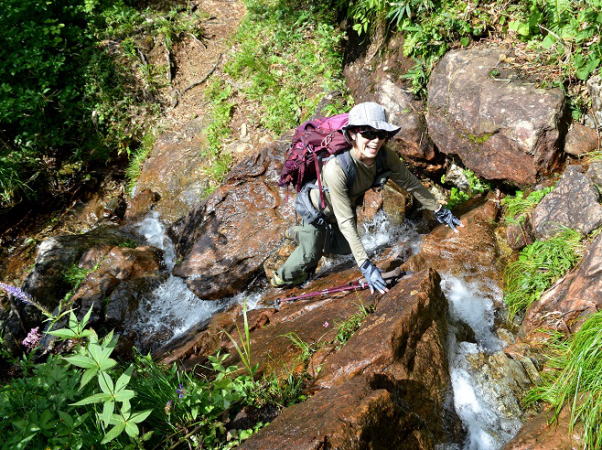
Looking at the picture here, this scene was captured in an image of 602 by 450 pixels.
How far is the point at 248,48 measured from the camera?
29.6 ft

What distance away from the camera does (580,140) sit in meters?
4.70

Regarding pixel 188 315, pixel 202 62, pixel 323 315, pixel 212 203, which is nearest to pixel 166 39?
pixel 202 62

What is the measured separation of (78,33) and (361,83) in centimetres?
680

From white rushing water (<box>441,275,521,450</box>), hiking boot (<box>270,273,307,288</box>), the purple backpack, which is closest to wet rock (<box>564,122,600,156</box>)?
white rushing water (<box>441,275,521,450</box>)

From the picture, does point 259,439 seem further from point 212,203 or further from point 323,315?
point 212,203

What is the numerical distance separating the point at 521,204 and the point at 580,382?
8.24 feet

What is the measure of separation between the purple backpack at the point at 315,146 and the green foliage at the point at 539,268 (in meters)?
2.09

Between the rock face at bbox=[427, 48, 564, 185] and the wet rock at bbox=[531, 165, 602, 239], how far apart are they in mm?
506

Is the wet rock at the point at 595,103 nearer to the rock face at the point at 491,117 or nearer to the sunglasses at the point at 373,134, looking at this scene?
the rock face at the point at 491,117

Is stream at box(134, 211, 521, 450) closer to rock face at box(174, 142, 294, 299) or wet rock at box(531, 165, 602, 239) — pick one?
rock face at box(174, 142, 294, 299)

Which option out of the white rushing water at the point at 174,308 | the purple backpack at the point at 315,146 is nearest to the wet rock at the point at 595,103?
the purple backpack at the point at 315,146

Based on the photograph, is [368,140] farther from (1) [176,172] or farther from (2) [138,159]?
(2) [138,159]

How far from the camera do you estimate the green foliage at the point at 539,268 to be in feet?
13.1

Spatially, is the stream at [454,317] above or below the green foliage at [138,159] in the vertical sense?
below
